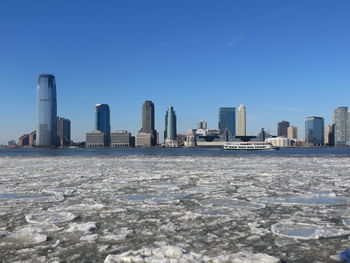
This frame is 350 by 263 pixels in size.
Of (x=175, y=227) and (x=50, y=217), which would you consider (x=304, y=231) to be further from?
(x=50, y=217)

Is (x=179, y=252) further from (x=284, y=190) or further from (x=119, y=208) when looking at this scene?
(x=284, y=190)

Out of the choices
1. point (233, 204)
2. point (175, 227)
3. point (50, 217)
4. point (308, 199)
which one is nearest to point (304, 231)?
point (175, 227)

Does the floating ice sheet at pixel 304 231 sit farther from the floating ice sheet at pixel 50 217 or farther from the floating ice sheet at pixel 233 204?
the floating ice sheet at pixel 50 217

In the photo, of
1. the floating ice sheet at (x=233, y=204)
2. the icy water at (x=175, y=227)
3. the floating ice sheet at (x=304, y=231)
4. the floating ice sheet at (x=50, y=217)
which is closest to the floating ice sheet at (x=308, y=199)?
the icy water at (x=175, y=227)

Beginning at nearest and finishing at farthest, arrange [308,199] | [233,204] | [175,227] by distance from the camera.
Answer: [175,227], [233,204], [308,199]

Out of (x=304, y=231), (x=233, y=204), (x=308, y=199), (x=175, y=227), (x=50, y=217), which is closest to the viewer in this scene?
(x=304, y=231)

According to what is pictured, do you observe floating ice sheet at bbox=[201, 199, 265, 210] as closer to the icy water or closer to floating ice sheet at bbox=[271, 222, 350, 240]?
the icy water

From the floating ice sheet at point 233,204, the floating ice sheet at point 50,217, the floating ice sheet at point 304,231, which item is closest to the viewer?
the floating ice sheet at point 304,231

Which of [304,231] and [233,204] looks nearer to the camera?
[304,231]

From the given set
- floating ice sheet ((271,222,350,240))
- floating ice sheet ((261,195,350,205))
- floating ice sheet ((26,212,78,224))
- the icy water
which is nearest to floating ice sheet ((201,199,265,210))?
the icy water

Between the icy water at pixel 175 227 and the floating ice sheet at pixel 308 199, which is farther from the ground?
the icy water at pixel 175 227

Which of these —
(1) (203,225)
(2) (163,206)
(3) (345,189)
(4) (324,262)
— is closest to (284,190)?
(3) (345,189)

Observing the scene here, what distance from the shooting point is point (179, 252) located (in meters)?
5.14

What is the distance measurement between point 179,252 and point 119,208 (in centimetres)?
442
